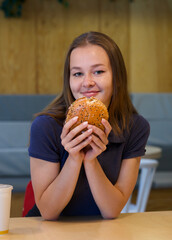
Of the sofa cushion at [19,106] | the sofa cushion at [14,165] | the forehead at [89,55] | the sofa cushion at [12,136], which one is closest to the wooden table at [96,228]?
the forehead at [89,55]

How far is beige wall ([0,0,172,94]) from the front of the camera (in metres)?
5.05

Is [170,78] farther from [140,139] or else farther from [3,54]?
[140,139]

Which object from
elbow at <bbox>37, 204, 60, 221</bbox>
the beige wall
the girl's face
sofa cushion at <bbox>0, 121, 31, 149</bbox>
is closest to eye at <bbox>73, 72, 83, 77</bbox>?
the girl's face

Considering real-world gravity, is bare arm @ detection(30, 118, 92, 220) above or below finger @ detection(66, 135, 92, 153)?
below

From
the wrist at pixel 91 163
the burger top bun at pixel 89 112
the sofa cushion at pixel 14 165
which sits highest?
the burger top bun at pixel 89 112

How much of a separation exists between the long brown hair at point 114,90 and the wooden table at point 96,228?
1.19 feet

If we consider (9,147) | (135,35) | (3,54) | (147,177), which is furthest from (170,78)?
(147,177)

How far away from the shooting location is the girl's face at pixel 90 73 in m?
1.22

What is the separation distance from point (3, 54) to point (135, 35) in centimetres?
175

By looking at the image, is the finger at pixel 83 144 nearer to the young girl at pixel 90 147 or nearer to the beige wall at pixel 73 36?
the young girl at pixel 90 147

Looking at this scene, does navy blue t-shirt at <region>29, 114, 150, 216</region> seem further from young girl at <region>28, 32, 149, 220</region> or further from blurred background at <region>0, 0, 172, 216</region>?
blurred background at <region>0, 0, 172, 216</region>

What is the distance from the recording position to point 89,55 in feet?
4.13

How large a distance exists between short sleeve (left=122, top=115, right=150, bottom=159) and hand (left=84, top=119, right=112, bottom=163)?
264 millimetres

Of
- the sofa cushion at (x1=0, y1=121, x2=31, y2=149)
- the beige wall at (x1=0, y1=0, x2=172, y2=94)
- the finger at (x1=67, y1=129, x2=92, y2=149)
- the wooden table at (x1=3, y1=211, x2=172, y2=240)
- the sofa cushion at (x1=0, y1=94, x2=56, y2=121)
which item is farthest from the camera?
the beige wall at (x1=0, y1=0, x2=172, y2=94)
